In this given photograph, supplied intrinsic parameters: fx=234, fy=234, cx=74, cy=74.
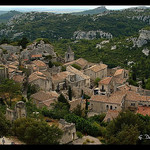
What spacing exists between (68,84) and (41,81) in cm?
508

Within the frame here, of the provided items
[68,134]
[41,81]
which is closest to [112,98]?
[41,81]

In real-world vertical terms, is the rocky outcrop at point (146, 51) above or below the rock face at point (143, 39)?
below

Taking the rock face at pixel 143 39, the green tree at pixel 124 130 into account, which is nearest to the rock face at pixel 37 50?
the green tree at pixel 124 130

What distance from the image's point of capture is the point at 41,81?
30.8 metres

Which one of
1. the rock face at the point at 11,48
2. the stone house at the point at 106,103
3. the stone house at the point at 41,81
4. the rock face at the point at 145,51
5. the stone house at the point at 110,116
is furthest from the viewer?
the rock face at the point at 145,51

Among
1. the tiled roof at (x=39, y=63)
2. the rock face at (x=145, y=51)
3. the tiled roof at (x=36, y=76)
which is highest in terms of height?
the tiled roof at (x=39, y=63)

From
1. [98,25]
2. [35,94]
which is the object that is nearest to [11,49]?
[35,94]

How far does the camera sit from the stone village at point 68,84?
26.5m

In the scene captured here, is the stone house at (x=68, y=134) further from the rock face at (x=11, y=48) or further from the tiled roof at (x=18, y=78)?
the rock face at (x=11, y=48)

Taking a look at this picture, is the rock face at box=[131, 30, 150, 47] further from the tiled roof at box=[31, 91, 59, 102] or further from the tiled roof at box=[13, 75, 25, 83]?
the tiled roof at box=[31, 91, 59, 102]

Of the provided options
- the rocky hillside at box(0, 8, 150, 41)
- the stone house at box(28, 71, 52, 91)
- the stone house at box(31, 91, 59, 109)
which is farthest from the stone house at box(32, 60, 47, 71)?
the rocky hillside at box(0, 8, 150, 41)

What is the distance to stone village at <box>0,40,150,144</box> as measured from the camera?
26498mm

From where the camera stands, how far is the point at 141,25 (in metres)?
106

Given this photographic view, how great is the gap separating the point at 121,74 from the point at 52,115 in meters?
20.2
